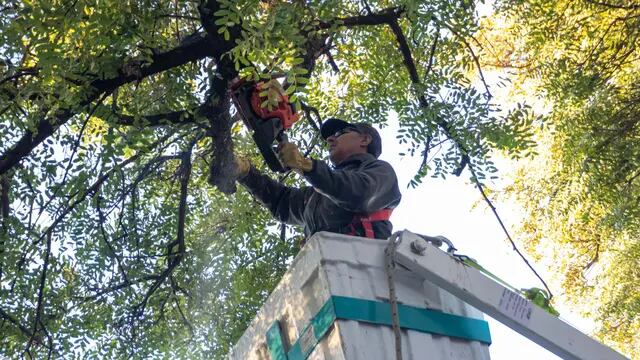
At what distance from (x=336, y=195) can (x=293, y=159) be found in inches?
10.3

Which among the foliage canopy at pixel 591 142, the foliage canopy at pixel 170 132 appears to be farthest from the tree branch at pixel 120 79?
the foliage canopy at pixel 591 142

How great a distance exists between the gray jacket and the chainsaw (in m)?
0.32

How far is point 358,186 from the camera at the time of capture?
4.52 metres

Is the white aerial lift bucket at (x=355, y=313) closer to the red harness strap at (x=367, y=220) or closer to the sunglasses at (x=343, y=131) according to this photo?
the red harness strap at (x=367, y=220)

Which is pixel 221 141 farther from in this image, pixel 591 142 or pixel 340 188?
pixel 591 142

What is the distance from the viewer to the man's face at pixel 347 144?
17.4 feet

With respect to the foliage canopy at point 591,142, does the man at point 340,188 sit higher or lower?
lower

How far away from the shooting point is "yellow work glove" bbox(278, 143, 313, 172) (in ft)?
14.6

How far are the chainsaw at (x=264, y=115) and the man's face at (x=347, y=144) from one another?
0.40 m

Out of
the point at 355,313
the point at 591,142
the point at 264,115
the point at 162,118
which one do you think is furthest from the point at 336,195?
the point at 591,142

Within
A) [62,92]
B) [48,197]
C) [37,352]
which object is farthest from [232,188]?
[37,352]

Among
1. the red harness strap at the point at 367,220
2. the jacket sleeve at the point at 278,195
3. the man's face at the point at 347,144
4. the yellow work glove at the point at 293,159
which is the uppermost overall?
the man's face at the point at 347,144

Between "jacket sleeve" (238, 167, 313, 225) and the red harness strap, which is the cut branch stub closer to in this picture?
"jacket sleeve" (238, 167, 313, 225)

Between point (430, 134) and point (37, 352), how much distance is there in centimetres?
304
